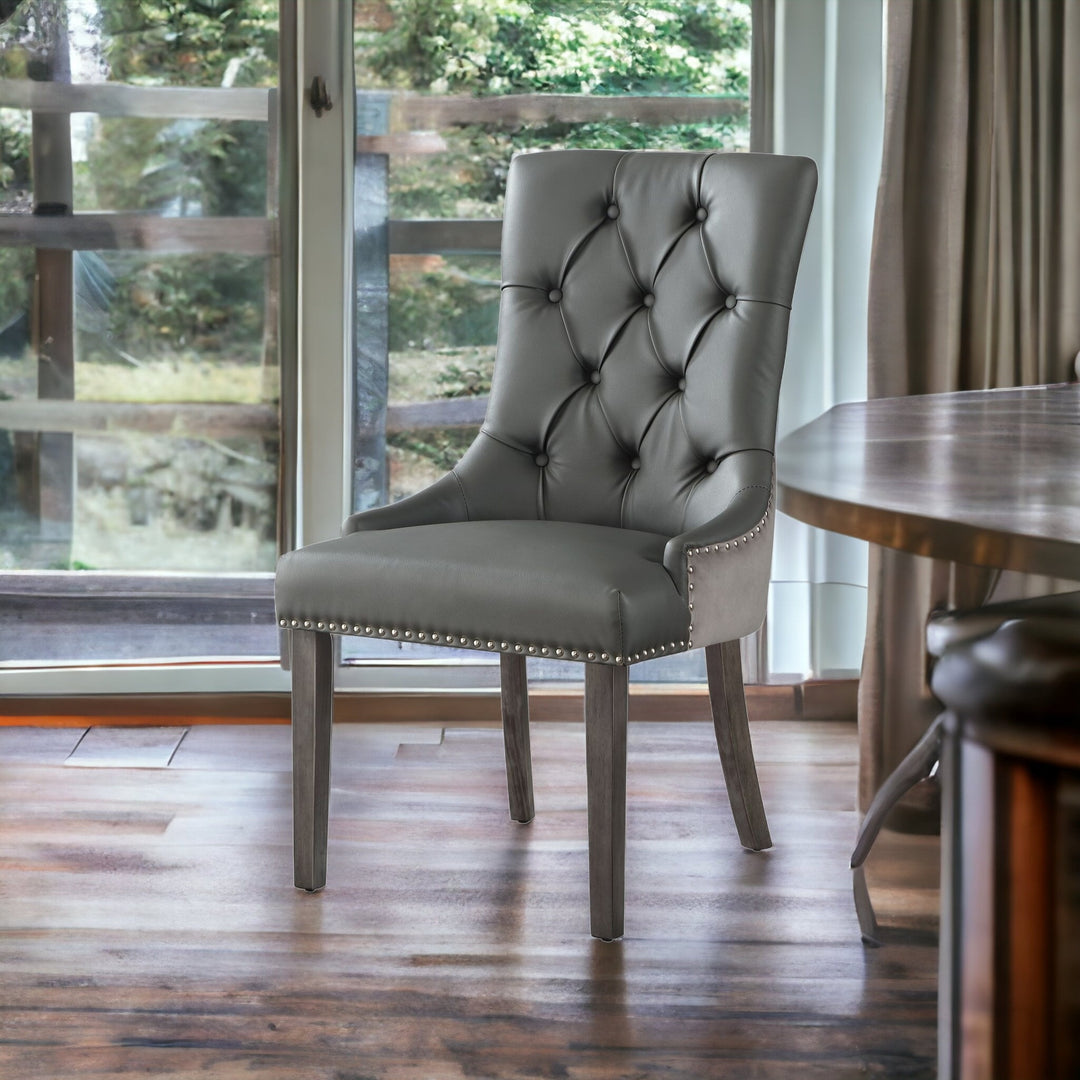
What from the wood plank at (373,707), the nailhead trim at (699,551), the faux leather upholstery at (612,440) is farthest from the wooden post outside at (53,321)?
the nailhead trim at (699,551)

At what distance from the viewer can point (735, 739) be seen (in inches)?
75.5

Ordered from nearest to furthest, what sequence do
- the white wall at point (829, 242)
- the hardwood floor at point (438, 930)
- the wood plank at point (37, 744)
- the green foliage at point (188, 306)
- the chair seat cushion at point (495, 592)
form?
the hardwood floor at point (438, 930) → the chair seat cushion at point (495, 592) → the wood plank at point (37, 744) → the white wall at point (829, 242) → the green foliage at point (188, 306)

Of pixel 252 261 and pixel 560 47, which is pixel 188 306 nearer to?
pixel 252 261

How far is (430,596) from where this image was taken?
1.62 meters

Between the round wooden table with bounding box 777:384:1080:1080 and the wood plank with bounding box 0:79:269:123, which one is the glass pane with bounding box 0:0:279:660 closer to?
the wood plank with bounding box 0:79:269:123

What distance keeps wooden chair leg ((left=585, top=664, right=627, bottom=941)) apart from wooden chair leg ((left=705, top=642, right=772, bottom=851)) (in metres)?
0.37

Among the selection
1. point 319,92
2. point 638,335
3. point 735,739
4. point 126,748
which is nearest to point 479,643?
point 735,739

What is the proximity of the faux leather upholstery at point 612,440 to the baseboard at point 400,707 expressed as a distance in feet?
2.63

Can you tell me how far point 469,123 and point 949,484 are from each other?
2.27m

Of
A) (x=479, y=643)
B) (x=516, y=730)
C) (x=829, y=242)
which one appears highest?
(x=829, y=242)

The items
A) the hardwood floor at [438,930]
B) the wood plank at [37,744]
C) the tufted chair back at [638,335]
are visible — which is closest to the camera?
the hardwood floor at [438,930]

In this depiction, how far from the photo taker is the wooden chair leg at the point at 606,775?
1576 millimetres

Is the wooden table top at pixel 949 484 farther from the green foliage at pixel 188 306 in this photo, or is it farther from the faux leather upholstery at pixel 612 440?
the green foliage at pixel 188 306

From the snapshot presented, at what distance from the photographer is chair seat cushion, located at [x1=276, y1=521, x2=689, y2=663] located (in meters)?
1.54
